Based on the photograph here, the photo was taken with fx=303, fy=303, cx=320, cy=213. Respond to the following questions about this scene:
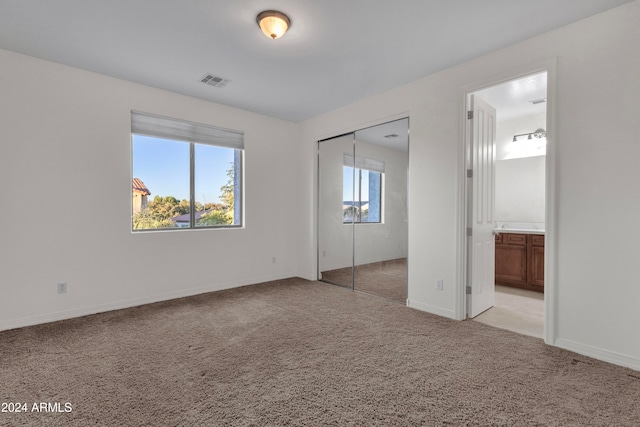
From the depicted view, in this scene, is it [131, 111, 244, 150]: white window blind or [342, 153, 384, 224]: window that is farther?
[342, 153, 384, 224]: window

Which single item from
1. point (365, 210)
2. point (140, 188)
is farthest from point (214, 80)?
point (365, 210)

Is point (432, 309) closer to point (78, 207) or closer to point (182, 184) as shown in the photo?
point (182, 184)

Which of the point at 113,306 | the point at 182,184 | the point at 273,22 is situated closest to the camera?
the point at 273,22

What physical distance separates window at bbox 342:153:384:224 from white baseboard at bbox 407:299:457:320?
1.20 m

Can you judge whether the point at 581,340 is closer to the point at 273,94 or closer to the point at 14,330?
the point at 273,94

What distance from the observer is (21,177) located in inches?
118

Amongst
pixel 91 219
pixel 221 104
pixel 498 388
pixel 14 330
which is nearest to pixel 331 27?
pixel 221 104

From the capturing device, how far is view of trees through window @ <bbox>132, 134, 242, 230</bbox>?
12.7 ft

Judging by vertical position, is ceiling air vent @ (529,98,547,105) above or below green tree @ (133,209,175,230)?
above

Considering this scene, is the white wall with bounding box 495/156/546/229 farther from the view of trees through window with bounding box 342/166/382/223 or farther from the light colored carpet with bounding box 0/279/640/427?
the light colored carpet with bounding box 0/279/640/427

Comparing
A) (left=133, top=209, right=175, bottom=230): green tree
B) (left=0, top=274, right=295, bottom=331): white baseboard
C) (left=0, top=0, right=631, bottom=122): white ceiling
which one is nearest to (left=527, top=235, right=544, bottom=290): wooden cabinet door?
(left=0, top=0, right=631, bottom=122): white ceiling

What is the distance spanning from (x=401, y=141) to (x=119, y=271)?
377cm

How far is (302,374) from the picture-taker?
7.04 feet

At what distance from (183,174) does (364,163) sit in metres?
2.56
